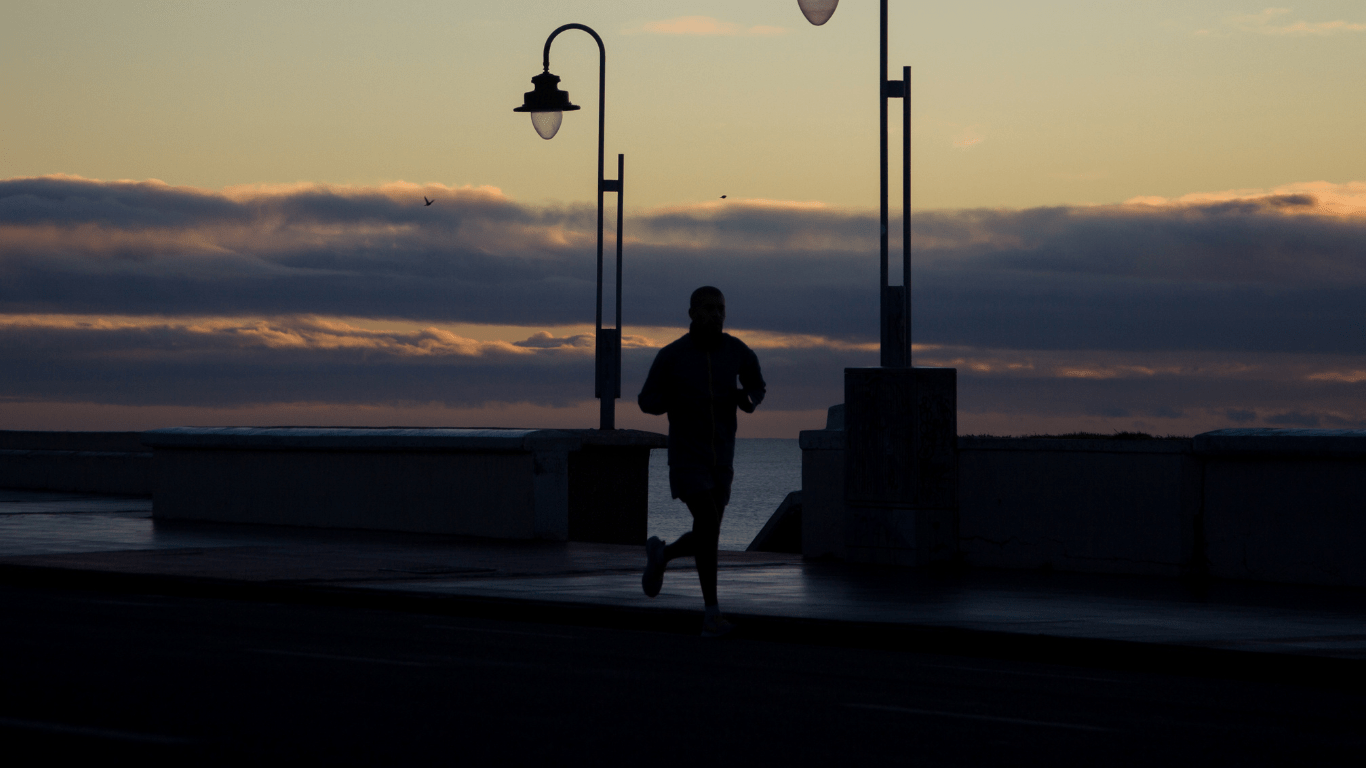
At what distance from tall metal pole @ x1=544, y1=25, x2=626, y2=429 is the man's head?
10.6 meters

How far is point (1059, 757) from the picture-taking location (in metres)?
6.83

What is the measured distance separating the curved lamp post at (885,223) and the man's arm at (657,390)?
5052mm

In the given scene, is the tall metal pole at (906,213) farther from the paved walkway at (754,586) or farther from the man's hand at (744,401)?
the man's hand at (744,401)

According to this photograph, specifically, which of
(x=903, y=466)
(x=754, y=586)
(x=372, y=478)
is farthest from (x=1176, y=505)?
(x=372, y=478)

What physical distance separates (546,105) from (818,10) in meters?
6.53

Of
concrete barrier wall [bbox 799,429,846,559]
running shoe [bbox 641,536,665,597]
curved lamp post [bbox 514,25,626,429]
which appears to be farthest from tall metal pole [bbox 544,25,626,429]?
running shoe [bbox 641,536,665,597]

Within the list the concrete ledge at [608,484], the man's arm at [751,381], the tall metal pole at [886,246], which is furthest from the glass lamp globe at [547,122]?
the man's arm at [751,381]

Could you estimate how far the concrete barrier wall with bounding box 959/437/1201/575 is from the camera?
1459cm

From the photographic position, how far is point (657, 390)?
10.9 metres

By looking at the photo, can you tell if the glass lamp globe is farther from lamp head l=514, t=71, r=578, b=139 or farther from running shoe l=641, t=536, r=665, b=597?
running shoe l=641, t=536, r=665, b=597

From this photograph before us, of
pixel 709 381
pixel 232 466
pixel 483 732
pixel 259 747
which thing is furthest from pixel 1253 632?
pixel 232 466

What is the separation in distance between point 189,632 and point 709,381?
137 inches

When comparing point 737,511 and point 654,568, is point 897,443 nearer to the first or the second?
point 654,568

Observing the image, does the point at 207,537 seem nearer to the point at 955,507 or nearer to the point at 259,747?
the point at 955,507
